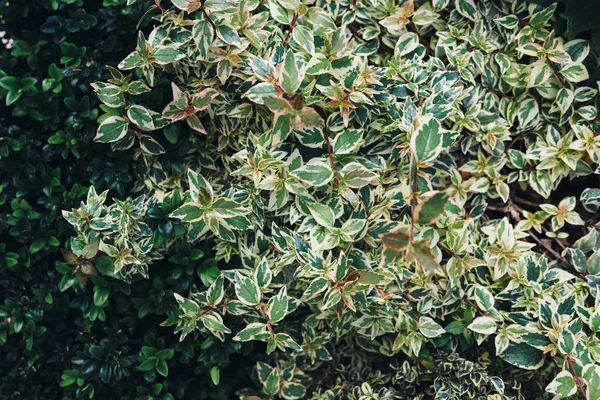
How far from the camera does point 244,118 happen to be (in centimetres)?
190

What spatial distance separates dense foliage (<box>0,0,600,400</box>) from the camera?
1.75m

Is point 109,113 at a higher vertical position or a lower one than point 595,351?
higher

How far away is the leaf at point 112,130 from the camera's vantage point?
5.84ft

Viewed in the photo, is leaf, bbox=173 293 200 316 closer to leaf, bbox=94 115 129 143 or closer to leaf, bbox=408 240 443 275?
leaf, bbox=94 115 129 143

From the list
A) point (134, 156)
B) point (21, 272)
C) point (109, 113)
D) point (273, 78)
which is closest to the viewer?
point (273, 78)

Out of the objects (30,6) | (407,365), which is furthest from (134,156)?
(407,365)

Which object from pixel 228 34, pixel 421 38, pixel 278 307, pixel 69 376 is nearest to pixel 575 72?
pixel 421 38

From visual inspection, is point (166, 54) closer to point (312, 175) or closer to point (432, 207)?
point (312, 175)

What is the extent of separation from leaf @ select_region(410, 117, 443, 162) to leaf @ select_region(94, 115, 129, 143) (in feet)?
3.14

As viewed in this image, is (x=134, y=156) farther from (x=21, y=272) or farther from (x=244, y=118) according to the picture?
(x=21, y=272)

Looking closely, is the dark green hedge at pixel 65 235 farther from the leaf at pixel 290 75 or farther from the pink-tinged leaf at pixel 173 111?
the leaf at pixel 290 75

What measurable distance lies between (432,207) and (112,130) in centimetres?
108

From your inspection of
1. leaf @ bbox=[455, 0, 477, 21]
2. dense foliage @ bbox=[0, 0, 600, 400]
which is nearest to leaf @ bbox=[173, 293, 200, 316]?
dense foliage @ bbox=[0, 0, 600, 400]

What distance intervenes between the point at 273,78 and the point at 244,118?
26cm
